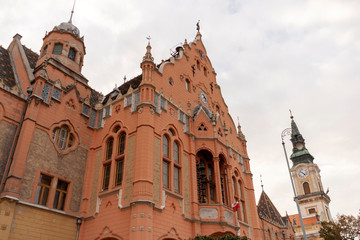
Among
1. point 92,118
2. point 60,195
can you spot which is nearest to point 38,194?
point 60,195

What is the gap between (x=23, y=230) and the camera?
56.4ft

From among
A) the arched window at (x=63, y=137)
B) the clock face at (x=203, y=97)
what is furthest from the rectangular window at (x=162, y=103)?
the arched window at (x=63, y=137)

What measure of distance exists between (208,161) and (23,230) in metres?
14.9

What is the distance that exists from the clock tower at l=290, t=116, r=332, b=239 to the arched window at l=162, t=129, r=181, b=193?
61.6 m

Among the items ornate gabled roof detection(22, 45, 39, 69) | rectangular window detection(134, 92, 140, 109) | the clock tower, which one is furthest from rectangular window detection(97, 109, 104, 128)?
the clock tower

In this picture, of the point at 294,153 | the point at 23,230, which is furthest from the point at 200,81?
the point at 294,153

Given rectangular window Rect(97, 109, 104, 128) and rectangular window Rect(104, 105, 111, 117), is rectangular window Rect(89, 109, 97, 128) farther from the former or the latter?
rectangular window Rect(104, 105, 111, 117)

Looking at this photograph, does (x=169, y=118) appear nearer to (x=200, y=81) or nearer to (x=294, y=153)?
(x=200, y=81)

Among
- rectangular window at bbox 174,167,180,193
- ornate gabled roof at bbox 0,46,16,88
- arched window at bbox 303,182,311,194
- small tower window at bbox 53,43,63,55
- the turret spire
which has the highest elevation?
the turret spire

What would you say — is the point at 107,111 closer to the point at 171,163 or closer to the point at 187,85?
the point at 171,163

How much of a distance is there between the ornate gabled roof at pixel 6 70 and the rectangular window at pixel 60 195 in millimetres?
8177

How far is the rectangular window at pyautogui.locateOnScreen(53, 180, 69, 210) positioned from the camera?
20.1 m

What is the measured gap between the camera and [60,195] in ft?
67.1

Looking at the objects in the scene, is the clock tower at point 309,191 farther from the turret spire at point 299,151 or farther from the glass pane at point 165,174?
the glass pane at point 165,174
